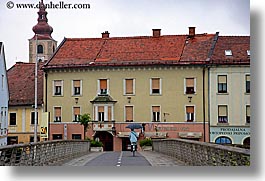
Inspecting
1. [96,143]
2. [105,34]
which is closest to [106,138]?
[96,143]

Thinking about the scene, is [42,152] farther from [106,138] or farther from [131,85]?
[131,85]

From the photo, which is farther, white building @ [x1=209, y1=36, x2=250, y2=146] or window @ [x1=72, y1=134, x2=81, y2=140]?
window @ [x1=72, y1=134, x2=81, y2=140]

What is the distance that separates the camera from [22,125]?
11516mm

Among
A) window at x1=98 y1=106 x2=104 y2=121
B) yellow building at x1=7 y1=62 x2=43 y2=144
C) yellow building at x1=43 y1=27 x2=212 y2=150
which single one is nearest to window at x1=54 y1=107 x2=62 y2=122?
yellow building at x1=43 y1=27 x2=212 y2=150

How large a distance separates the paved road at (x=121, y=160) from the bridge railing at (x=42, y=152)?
0.20 m

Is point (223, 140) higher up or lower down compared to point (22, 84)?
lower down

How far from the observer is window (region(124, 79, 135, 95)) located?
11688 millimetres

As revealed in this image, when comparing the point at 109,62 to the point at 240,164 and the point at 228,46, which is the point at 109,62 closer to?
the point at 228,46

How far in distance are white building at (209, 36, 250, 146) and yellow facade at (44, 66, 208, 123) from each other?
0.15 meters

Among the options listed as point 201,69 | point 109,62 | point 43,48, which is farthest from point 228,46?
point 43,48

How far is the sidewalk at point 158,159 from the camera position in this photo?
1160 cm

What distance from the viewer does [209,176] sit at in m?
10.3

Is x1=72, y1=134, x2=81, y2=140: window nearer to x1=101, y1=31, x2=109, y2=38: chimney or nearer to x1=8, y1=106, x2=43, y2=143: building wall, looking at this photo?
x1=8, y1=106, x2=43, y2=143: building wall

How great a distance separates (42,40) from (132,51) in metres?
1.31
